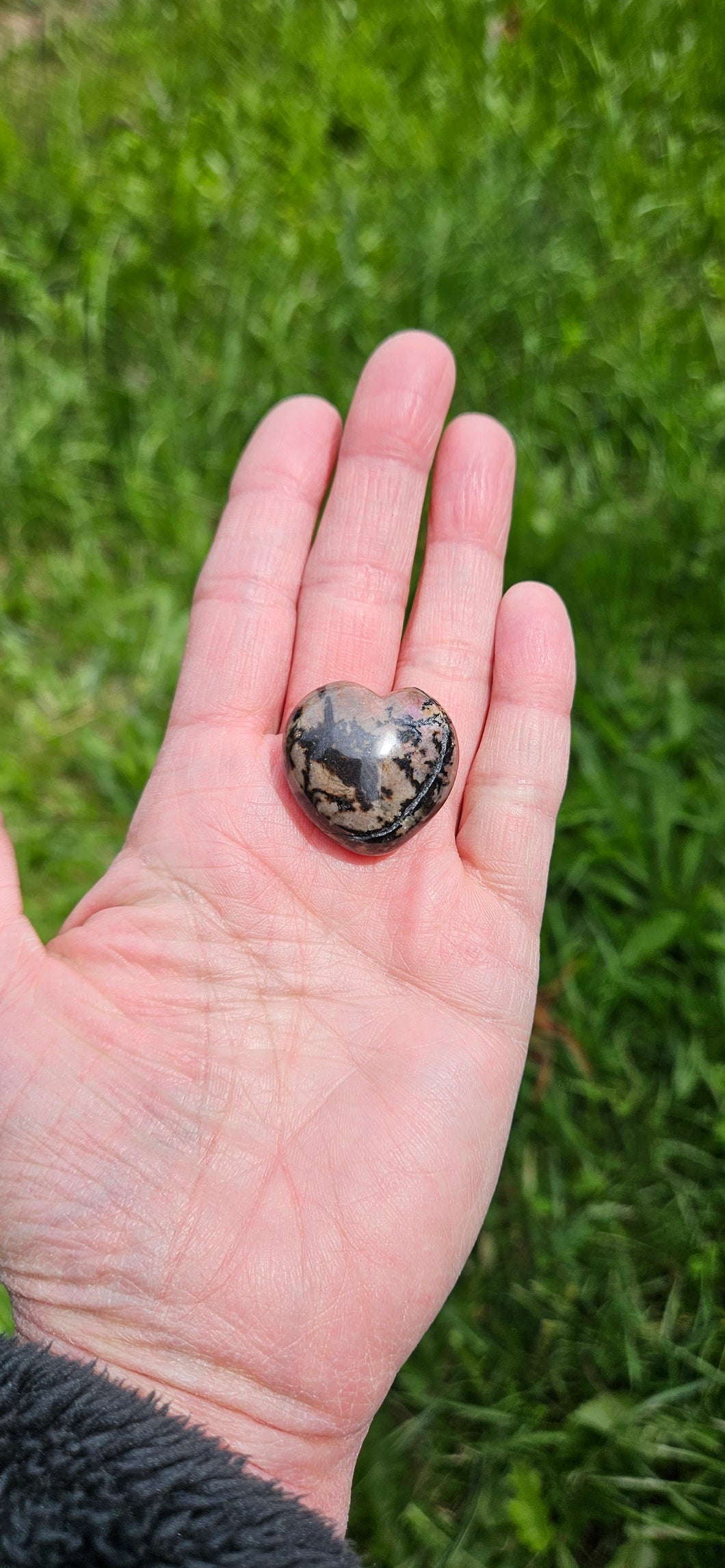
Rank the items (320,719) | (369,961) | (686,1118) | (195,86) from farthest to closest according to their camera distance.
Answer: (195,86), (686,1118), (320,719), (369,961)

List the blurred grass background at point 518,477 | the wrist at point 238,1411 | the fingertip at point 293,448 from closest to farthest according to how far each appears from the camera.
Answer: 1. the wrist at point 238,1411
2. the blurred grass background at point 518,477
3. the fingertip at point 293,448

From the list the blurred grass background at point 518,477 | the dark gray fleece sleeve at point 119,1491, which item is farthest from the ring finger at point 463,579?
the dark gray fleece sleeve at point 119,1491

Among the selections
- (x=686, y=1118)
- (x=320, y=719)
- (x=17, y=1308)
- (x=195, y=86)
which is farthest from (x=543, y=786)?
(x=195, y=86)

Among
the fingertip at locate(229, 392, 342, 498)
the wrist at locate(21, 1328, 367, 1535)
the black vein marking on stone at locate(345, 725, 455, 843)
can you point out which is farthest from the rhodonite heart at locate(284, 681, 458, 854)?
the wrist at locate(21, 1328, 367, 1535)

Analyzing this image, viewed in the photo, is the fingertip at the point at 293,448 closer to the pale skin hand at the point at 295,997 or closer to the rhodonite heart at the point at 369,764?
the pale skin hand at the point at 295,997

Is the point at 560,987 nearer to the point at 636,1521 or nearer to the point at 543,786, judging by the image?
the point at 543,786

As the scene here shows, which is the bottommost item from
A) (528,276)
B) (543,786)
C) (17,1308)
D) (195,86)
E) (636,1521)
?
(636,1521)

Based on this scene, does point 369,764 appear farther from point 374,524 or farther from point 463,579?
point 374,524
